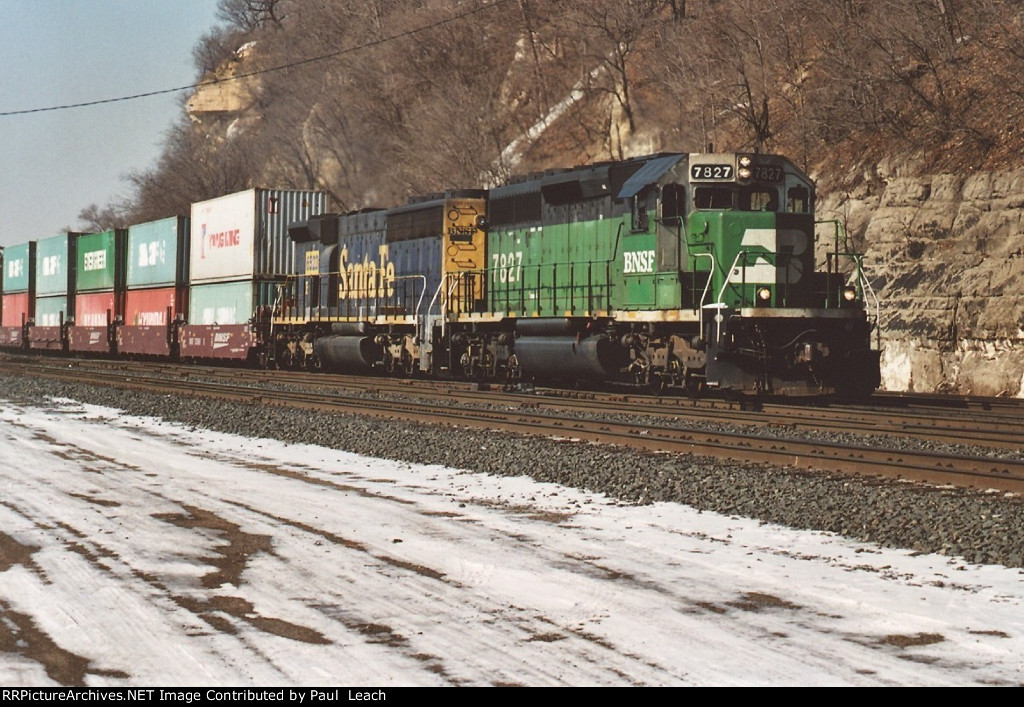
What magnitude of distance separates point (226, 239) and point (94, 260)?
1075 centimetres

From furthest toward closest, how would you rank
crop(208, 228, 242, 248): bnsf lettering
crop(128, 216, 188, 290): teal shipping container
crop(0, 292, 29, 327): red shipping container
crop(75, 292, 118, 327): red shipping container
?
crop(0, 292, 29, 327): red shipping container, crop(75, 292, 118, 327): red shipping container, crop(128, 216, 188, 290): teal shipping container, crop(208, 228, 242, 248): bnsf lettering

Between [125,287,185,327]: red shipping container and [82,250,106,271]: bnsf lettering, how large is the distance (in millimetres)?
1917

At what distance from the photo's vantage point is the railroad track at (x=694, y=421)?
11.0m

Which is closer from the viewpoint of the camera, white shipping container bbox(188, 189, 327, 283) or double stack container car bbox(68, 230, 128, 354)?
white shipping container bbox(188, 189, 327, 283)

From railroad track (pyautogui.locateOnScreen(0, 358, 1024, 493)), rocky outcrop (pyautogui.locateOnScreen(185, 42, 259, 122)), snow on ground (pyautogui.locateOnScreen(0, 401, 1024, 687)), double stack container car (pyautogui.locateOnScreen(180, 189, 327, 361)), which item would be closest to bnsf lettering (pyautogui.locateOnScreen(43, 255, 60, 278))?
double stack container car (pyautogui.locateOnScreen(180, 189, 327, 361))

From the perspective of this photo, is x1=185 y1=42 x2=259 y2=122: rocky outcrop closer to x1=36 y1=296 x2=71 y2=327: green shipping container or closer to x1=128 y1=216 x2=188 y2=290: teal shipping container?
x1=36 y1=296 x2=71 y2=327: green shipping container

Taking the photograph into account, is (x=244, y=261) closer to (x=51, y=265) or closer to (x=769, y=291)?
(x=51, y=265)

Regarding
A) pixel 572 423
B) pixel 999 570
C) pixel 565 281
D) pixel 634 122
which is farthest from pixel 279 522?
pixel 634 122

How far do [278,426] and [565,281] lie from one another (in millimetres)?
6413

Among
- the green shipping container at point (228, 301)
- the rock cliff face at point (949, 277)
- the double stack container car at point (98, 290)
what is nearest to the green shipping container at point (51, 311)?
the double stack container car at point (98, 290)

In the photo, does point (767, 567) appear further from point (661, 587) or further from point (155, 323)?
point (155, 323)

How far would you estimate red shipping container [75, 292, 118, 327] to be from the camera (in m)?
39.1

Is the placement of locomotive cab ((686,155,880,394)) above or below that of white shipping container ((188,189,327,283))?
below

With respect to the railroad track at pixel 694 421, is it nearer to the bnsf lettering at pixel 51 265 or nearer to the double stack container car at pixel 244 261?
the double stack container car at pixel 244 261
